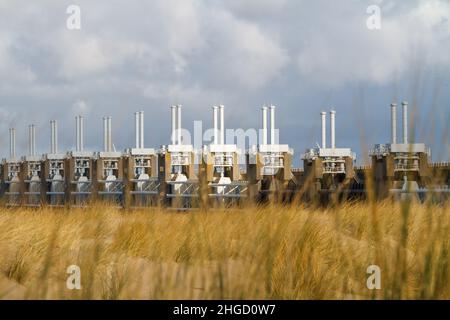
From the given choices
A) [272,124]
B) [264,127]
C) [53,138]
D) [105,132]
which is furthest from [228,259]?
[53,138]

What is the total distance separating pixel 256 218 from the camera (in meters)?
5.10

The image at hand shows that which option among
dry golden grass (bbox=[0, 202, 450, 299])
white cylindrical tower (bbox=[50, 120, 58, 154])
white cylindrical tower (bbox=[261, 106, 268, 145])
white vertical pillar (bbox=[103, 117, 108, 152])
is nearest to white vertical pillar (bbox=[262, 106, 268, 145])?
white cylindrical tower (bbox=[261, 106, 268, 145])

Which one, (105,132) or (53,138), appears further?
(53,138)

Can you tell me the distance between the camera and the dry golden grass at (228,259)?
2691 mm

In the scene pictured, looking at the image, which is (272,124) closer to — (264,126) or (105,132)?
(264,126)

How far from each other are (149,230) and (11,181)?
3954cm

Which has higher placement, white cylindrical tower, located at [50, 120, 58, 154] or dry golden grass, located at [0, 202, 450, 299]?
white cylindrical tower, located at [50, 120, 58, 154]

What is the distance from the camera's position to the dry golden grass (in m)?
2.69

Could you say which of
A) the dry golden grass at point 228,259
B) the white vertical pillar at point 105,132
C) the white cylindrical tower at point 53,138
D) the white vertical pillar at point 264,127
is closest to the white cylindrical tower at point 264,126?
the white vertical pillar at point 264,127

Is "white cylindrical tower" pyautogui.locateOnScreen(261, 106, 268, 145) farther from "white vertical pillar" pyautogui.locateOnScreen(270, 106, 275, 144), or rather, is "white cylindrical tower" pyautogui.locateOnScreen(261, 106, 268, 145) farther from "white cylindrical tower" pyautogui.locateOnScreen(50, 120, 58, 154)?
"white cylindrical tower" pyautogui.locateOnScreen(50, 120, 58, 154)

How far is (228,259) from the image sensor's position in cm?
344

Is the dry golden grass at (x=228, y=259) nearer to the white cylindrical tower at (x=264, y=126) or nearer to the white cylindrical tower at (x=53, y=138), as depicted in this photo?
the white cylindrical tower at (x=264, y=126)

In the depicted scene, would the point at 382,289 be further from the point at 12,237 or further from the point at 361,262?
the point at 12,237

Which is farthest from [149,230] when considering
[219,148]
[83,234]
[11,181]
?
[11,181]
